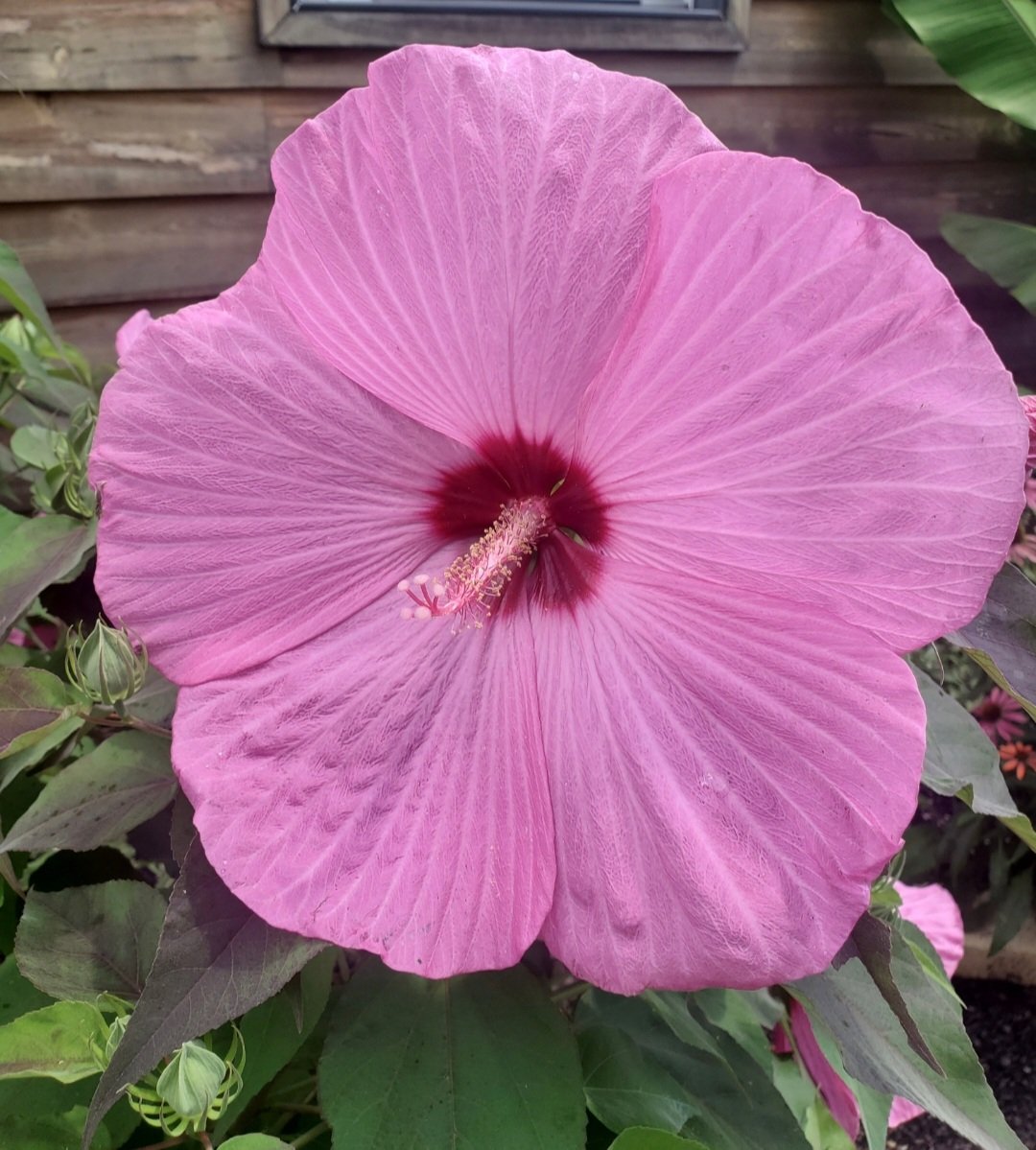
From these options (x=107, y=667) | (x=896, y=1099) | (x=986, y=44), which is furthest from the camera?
(x=986, y=44)

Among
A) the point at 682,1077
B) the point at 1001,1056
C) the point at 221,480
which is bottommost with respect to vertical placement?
the point at 1001,1056

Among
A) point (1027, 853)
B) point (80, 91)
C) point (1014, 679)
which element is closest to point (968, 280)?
point (1027, 853)

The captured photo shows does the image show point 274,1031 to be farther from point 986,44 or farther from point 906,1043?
point 986,44

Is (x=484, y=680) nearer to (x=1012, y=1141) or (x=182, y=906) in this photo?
(x=182, y=906)

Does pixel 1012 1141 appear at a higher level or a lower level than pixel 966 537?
lower

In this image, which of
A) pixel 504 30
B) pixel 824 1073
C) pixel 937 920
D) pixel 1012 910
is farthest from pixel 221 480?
pixel 1012 910

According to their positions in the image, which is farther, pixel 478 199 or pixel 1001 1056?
pixel 1001 1056

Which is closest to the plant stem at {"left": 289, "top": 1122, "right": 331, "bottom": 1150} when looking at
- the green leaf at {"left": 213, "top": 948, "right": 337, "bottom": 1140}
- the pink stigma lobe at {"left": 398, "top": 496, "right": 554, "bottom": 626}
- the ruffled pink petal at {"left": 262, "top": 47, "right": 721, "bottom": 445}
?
the green leaf at {"left": 213, "top": 948, "right": 337, "bottom": 1140}
